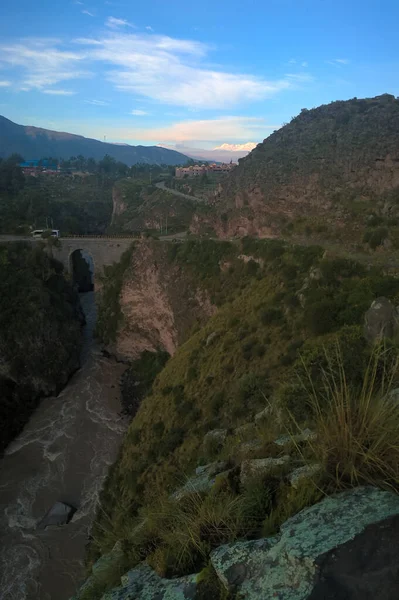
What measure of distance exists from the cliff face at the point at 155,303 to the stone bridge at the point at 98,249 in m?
1.81

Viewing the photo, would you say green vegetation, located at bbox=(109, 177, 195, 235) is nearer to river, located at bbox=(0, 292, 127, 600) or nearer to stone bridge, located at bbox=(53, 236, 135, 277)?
stone bridge, located at bbox=(53, 236, 135, 277)

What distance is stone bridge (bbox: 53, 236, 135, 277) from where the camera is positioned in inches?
1276

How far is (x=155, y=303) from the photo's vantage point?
93.5 ft

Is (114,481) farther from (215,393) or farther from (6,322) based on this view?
(6,322)

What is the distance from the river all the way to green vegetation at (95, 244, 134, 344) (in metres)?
3.77

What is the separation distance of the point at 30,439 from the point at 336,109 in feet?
117

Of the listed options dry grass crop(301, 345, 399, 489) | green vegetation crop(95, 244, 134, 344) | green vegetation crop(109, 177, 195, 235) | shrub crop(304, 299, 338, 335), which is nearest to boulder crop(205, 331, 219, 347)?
shrub crop(304, 299, 338, 335)

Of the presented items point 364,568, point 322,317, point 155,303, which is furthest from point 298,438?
point 155,303

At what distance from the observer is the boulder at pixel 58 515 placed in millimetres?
16375

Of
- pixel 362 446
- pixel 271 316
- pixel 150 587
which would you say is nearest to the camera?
pixel 362 446

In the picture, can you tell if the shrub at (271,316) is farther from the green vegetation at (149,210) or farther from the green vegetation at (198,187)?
the green vegetation at (198,187)

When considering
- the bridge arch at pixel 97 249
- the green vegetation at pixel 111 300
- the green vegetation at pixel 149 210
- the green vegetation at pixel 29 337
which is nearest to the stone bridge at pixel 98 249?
the bridge arch at pixel 97 249

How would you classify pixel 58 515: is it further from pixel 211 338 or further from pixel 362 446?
pixel 362 446

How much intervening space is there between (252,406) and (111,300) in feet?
72.9
